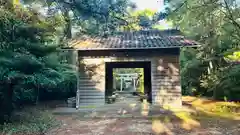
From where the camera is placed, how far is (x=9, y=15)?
23.1 feet

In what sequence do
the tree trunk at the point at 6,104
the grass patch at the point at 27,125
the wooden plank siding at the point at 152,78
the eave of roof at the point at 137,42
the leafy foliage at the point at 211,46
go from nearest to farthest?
1. the grass patch at the point at 27,125
2. the tree trunk at the point at 6,104
3. the leafy foliage at the point at 211,46
4. the eave of roof at the point at 137,42
5. the wooden plank siding at the point at 152,78

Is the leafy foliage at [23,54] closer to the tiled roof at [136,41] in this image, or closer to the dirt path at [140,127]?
the dirt path at [140,127]

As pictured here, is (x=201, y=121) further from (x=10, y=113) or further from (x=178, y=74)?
(x=10, y=113)

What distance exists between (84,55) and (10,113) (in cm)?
431

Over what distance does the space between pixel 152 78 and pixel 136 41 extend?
5.87 ft

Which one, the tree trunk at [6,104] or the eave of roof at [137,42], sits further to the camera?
the eave of roof at [137,42]

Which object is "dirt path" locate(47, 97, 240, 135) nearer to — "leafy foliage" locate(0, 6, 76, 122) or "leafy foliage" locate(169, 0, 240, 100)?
"leafy foliage" locate(0, 6, 76, 122)

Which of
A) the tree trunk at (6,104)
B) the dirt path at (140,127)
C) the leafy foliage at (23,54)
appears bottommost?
the dirt path at (140,127)

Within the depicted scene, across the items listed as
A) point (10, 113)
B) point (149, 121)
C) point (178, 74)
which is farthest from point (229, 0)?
point (10, 113)

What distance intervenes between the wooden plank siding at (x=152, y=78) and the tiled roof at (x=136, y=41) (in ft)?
2.01

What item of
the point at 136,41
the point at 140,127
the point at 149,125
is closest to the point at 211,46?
the point at 136,41

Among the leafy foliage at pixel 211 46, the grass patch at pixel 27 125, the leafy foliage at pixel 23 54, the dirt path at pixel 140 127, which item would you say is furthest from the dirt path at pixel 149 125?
the leafy foliage at pixel 211 46

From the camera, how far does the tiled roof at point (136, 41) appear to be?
34.1ft

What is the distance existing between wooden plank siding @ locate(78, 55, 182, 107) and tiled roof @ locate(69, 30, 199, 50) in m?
0.61
